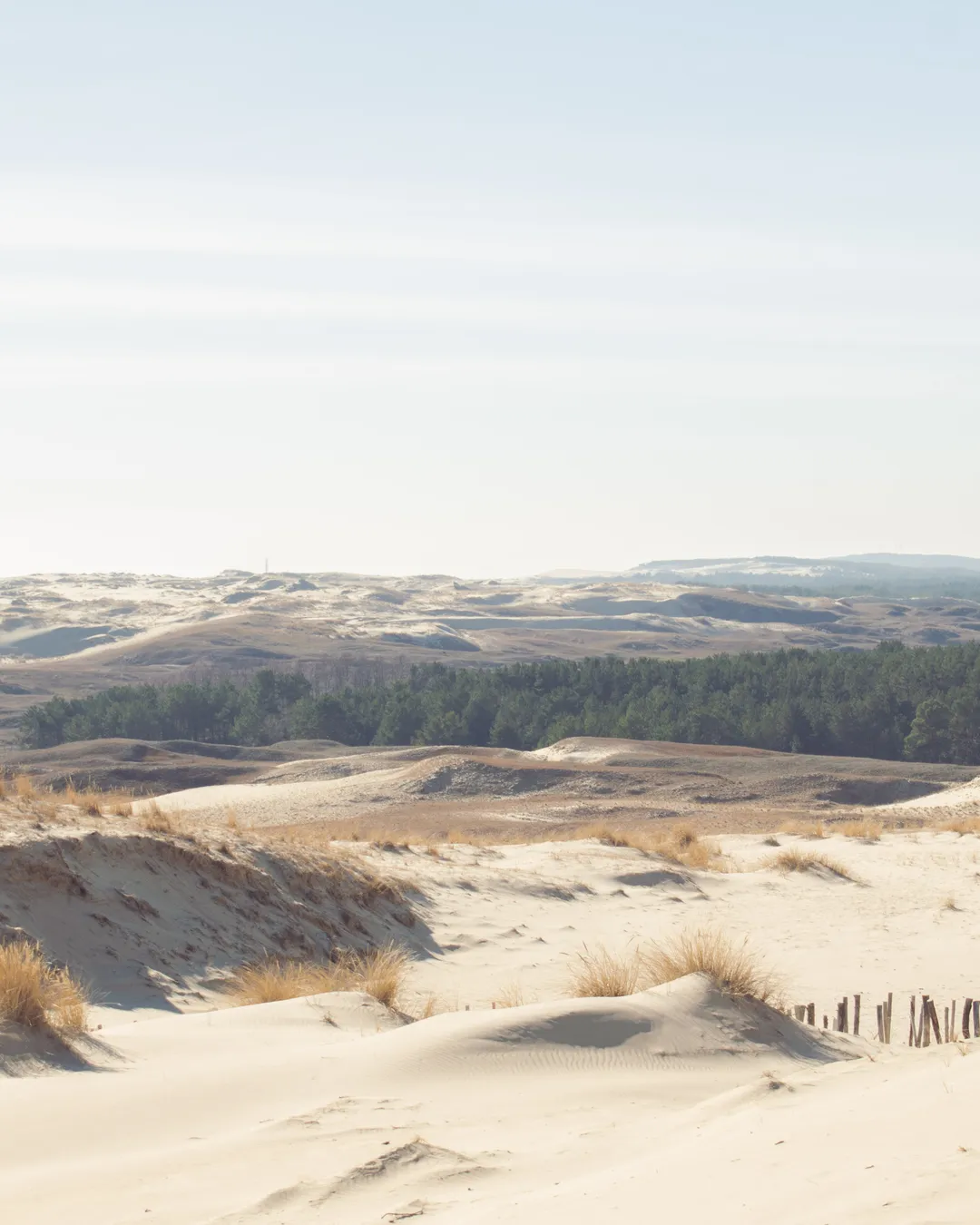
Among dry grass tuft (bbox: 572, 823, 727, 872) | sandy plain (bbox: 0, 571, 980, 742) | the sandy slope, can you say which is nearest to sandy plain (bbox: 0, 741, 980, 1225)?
the sandy slope

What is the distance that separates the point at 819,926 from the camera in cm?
1667

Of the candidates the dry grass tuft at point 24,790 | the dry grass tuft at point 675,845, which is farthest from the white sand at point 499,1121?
the dry grass tuft at point 675,845

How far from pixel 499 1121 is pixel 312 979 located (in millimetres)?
4820

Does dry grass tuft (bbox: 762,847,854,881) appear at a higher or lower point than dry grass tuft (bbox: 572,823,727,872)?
higher

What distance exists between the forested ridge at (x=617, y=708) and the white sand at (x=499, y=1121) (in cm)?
4382

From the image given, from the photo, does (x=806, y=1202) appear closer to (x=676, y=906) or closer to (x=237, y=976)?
(x=237, y=976)

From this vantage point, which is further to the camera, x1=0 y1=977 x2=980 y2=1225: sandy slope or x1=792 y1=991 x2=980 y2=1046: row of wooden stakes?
x1=792 y1=991 x2=980 y2=1046: row of wooden stakes

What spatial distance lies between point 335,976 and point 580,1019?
3351mm

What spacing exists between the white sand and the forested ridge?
43.8m

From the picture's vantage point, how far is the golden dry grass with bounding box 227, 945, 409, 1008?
31.7ft

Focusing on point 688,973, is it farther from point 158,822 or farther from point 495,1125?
point 158,822

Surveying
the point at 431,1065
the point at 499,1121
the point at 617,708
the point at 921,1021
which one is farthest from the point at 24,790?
the point at 617,708

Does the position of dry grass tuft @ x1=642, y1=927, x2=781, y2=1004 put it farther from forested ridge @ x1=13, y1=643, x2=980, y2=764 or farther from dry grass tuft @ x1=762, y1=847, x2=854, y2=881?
forested ridge @ x1=13, y1=643, x2=980, y2=764

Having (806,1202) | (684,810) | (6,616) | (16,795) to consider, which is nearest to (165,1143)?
(806,1202)
